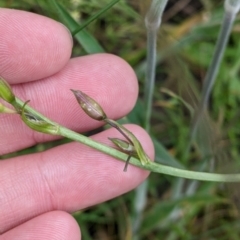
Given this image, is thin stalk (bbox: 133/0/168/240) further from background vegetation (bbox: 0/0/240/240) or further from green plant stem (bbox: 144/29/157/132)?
background vegetation (bbox: 0/0/240/240)

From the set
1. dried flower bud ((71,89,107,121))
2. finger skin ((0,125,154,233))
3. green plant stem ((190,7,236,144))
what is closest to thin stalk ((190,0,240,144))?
green plant stem ((190,7,236,144))

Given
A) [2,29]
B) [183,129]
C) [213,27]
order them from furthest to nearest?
1. [183,129]
2. [213,27]
3. [2,29]

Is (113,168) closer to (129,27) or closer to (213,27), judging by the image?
(213,27)

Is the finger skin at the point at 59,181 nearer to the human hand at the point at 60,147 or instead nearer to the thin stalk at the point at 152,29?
the human hand at the point at 60,147

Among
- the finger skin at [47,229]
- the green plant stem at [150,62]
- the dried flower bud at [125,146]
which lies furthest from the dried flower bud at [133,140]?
the finger skin at [47,229]

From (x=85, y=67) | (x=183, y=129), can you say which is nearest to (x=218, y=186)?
(x=183, y=129)

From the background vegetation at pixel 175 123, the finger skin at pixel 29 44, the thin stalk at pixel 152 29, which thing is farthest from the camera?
the background vegetation at pixel 175 123

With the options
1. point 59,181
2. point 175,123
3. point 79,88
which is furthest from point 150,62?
point 175,123
